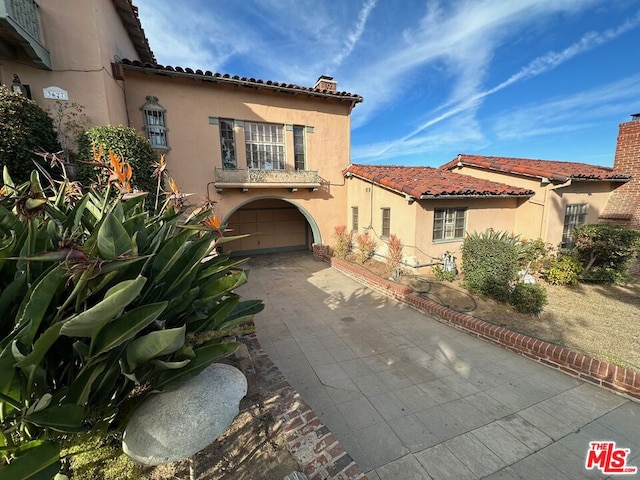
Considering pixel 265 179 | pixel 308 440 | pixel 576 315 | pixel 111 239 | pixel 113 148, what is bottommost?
pixel 576 315

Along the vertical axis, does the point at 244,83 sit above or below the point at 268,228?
above

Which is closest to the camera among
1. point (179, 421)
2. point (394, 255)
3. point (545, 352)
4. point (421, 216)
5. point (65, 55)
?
point (179, 421)

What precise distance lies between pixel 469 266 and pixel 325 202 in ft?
20.3

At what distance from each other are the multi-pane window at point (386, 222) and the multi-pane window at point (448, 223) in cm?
153

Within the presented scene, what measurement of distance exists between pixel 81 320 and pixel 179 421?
0.90 meters

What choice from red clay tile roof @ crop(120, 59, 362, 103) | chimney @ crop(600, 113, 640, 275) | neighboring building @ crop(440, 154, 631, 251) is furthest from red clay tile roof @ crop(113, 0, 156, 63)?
chimney @ crop(600, 113, 640, 275)

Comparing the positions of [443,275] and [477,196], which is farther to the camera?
[477,196]

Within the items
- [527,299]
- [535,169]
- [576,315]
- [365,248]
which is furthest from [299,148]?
[576,315]

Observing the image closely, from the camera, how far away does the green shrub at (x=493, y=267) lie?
656 centimetres

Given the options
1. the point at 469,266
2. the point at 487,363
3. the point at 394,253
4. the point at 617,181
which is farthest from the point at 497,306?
the point at 617,181

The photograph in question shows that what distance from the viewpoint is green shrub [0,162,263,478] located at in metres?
1.02

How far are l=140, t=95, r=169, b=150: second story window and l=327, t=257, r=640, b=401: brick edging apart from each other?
890 centimetres

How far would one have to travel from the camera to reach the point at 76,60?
255 inches

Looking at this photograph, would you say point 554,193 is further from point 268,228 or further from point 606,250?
point 268,228
